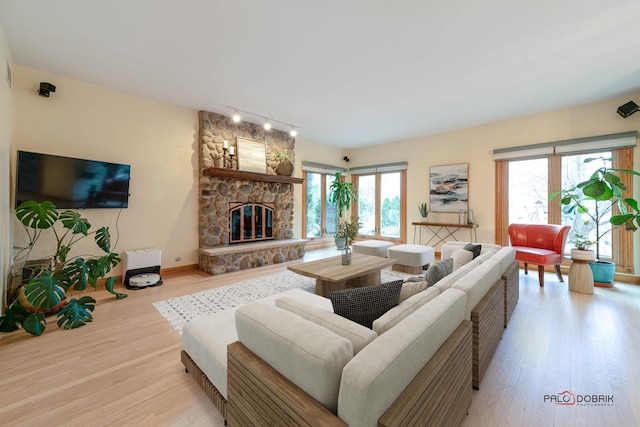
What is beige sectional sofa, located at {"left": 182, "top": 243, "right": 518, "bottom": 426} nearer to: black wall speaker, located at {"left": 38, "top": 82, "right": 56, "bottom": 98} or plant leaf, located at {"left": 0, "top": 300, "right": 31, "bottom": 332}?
plant leaf, located at {"left": 0, "top": 300, "right": 31, "bottom": 332}

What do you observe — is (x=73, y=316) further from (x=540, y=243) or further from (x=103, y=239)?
(x=540, y=243)

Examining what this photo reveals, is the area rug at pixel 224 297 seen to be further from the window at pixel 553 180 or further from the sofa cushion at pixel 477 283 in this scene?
Answer: the window at pixel 553 180

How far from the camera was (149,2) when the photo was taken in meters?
2.07

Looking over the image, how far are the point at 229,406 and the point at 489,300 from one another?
71.0 inches

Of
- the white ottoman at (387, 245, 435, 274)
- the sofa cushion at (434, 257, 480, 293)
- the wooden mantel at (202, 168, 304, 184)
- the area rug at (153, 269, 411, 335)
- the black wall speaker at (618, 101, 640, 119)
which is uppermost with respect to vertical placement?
the black wall speaker at (618, 101, 640, 119)

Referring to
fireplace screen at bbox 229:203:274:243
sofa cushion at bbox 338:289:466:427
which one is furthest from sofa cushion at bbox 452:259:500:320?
fireplace screen at bbox 229:203:274:243

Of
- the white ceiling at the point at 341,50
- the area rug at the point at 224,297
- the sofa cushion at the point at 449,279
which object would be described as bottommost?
the area rug at the point at 224,297

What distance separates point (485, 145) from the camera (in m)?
5.08

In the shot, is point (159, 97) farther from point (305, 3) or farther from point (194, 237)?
point (305, 3)

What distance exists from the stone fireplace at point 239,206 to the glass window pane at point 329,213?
156cm

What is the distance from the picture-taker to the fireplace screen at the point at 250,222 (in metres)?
4.88

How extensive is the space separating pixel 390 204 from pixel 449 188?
5.21ft

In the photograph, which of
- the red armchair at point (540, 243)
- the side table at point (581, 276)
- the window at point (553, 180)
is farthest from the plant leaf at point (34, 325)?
the window at point (553, 180)

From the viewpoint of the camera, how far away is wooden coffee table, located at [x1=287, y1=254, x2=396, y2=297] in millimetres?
2814
